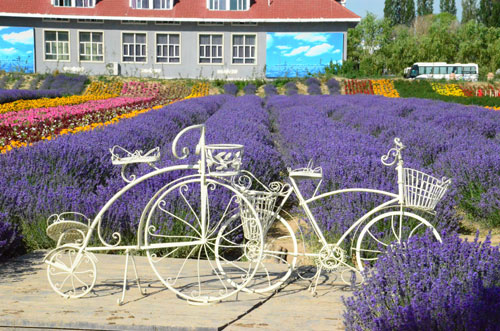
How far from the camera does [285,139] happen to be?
9617 mm

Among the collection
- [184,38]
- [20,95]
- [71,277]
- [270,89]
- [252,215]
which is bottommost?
[71,277]

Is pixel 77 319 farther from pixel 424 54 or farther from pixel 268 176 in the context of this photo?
pixel 424 54

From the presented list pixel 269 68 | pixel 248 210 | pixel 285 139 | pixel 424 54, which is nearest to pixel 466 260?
pixel 248 210

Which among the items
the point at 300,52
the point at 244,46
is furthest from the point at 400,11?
the point at 244,46

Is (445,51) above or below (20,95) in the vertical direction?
above

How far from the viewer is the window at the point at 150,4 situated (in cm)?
3497

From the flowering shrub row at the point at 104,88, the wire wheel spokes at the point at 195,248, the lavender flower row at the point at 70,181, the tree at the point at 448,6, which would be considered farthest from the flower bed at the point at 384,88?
the tree at the point at 448,6

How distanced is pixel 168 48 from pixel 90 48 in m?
4.65

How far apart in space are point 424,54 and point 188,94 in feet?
83.8

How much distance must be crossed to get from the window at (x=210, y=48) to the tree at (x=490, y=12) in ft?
106

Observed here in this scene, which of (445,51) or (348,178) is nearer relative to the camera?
(348,178)

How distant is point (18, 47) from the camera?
34.3 metres

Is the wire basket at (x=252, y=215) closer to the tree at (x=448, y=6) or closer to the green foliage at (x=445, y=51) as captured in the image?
the green foliage at (x=445, y=51)

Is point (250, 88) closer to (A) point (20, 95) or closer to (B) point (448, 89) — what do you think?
(B) point (448, 89)
